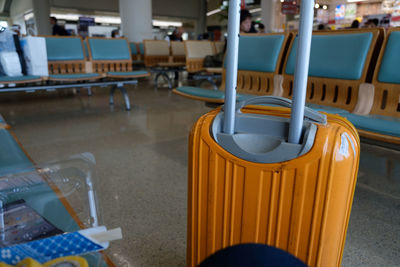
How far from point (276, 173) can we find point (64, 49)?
15.2ft

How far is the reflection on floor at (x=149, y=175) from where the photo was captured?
1.39 metres

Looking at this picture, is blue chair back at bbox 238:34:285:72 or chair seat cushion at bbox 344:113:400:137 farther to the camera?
blue chair back at bbox 238:34:285:72

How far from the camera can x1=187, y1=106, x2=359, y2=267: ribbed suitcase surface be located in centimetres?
70

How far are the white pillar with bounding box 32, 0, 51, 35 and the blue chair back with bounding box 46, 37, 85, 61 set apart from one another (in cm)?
1350

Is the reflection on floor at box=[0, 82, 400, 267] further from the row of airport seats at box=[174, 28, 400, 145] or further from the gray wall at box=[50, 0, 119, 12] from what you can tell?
the gray wall at box=[50, 0, 119, 12]

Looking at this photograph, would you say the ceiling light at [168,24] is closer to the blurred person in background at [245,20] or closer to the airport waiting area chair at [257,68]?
the blurred person in background at [245,20]

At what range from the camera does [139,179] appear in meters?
2.10

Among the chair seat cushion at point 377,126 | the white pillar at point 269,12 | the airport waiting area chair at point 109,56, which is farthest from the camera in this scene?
the white pillar at point 269,12

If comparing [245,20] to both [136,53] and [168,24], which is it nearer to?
[136,53]

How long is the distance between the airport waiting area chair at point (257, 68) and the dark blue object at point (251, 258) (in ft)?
6.35

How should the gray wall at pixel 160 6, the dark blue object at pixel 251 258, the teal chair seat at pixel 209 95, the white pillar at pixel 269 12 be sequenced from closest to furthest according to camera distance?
the dark blue object at pixel 251 258
the teal chair seat at pixel 209 95
the white pillar at pixel 269 12
the gray wall at pixel 160 6

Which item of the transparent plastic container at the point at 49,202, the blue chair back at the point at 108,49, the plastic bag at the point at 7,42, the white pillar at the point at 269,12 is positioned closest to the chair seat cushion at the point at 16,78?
the plastic bag at the point at 7,42

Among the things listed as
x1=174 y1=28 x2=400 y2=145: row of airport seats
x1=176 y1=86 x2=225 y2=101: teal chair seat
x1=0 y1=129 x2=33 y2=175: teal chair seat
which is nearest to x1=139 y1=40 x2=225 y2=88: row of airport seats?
x1=176 y1=86 x2=225 y2=101: teal chair seat

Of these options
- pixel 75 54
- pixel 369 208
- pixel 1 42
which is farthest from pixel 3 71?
pixel 369 208
